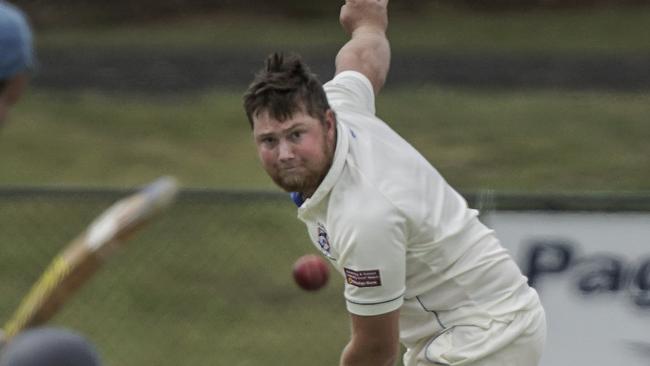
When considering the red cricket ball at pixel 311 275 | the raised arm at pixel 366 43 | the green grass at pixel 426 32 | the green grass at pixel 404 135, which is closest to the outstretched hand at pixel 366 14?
the raised arm at pixel 366 43

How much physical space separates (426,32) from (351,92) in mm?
11374

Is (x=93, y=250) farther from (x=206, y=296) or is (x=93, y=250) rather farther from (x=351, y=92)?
(x=206, y=296)

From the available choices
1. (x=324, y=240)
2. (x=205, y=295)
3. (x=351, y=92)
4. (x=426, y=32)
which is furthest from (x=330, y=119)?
(x=426, y=32)

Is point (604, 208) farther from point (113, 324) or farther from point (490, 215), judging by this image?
point (113, 324)

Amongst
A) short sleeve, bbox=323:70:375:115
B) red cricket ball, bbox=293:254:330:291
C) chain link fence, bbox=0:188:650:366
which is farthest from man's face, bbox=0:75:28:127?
chain link fence, bbox=0:188:650:366

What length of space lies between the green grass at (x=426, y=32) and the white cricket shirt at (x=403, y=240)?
411 inches

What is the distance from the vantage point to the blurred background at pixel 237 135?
7.99 metres

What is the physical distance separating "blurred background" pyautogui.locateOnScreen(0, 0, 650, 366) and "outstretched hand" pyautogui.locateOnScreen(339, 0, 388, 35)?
1.45 meters

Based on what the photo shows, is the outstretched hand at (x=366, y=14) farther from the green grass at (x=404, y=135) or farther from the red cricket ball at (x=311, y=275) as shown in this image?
the green grass at (x=404, y=135)

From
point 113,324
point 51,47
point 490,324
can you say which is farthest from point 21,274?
point 51,47

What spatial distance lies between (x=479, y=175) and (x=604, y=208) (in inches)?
167

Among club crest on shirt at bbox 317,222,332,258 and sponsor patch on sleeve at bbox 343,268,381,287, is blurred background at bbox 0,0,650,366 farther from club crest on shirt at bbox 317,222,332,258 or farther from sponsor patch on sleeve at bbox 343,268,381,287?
sponsor patch on sleeve at bbox 343,268,381,287

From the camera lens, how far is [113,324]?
814cm

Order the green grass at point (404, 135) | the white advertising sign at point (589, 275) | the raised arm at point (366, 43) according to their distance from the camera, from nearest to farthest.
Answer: the raised arm at point (366, 43) → the white advertising sign at point (589, 275) → the green grass at point (404, 135)
